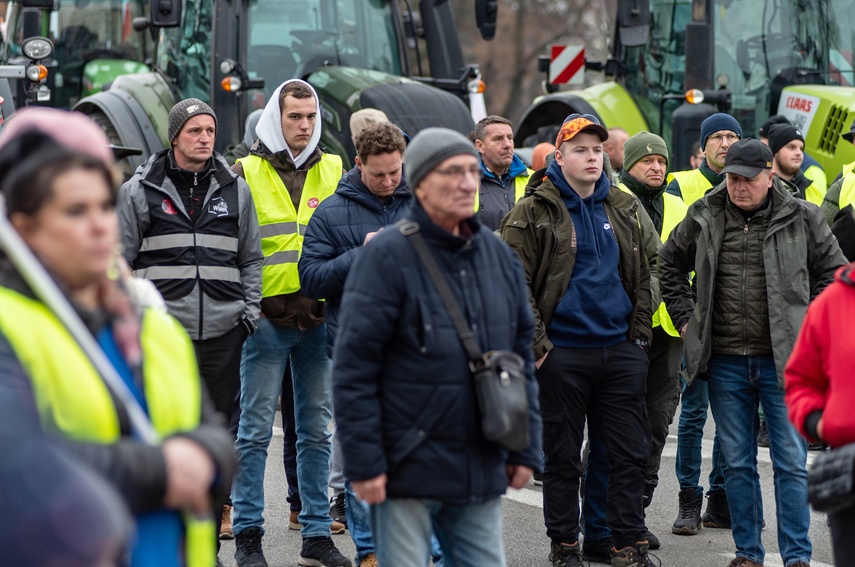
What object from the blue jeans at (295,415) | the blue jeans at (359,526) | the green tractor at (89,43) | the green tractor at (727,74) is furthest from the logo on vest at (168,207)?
the green tractor at (89,43)

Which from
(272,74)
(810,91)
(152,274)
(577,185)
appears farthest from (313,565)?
(810,91)

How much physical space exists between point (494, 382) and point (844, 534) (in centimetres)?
103

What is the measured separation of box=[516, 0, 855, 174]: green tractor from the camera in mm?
11453

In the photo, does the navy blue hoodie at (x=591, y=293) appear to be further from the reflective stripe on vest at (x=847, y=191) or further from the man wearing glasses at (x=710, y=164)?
the reflective stripe on vest at (x=847, y=191)

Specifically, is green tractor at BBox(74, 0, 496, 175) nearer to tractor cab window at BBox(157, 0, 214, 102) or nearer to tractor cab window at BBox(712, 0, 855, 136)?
tractor cab window at BBox(157, 0, 214, 102)

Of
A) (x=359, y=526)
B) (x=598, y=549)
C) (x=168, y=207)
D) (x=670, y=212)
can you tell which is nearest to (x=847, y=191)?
(x=670, y=212)

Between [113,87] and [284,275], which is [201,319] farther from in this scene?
[113,87]

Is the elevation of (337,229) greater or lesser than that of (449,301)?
lesser

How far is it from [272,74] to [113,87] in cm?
155

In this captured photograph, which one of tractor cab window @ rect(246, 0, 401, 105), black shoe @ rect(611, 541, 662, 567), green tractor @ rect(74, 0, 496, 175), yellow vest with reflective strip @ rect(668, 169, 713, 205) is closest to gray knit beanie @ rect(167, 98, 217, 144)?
black shoe @ rect(611, 541, 662, 567)

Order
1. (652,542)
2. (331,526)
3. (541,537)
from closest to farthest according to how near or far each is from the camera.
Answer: (652,542)
(541,537)
(331,526)

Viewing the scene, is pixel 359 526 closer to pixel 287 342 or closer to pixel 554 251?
pixel 287 342

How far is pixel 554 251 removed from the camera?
595 centimetres

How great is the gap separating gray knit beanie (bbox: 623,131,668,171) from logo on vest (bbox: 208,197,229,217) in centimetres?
246
